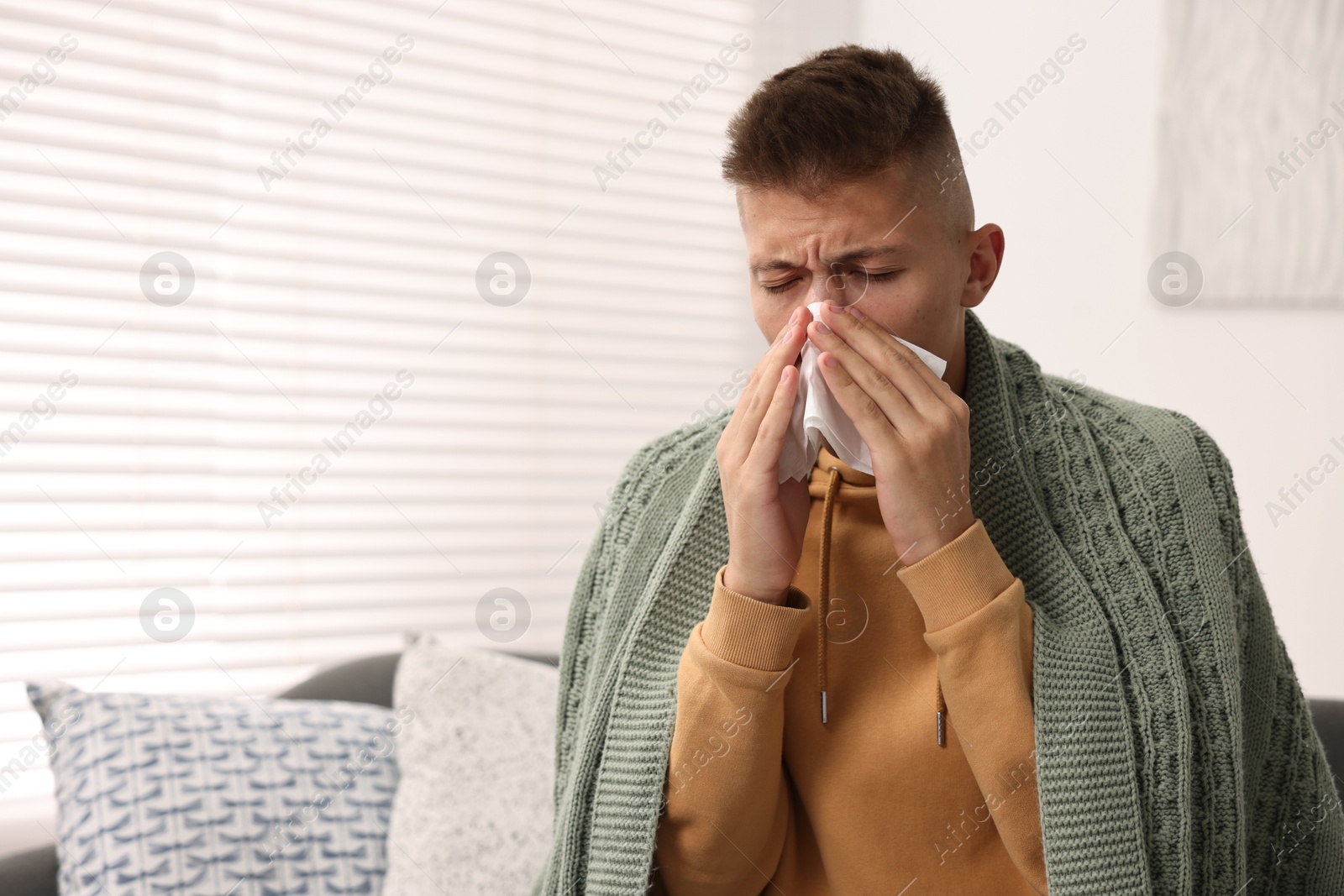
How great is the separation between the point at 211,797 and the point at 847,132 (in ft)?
4.22

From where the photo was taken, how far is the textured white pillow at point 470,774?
61.0 inches

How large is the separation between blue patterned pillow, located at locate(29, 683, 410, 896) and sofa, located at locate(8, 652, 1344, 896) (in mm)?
36

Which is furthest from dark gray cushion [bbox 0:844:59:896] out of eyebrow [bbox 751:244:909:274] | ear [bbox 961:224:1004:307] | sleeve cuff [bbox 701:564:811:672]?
ear [bbox 961:224:1004:307]

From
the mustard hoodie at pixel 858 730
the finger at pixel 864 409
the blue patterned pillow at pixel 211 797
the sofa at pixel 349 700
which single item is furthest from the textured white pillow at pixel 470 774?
the finger at pixel 864 409

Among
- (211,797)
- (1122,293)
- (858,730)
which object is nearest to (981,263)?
(858,730)

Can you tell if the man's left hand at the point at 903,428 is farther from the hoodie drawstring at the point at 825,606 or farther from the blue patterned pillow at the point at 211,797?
the blue patterned pillow at the point at 211,797

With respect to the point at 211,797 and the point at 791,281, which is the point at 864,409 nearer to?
the point at 791,281

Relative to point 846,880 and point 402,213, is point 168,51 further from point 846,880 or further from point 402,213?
point 846,880

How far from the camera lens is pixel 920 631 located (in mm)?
1214

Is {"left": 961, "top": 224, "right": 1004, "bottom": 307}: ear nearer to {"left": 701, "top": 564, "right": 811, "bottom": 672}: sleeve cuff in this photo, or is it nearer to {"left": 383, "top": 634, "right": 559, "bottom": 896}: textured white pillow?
{"left": 701, "top": 564, "right": 811, "bottom": 672}: sleeve cuff

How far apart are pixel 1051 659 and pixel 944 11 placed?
1.92 metres

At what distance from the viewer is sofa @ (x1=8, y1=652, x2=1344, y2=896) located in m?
1.40

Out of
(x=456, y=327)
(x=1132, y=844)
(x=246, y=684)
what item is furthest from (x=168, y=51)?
(x=1132, y=844)

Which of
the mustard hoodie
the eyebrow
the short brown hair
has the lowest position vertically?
the mustard hoodie
